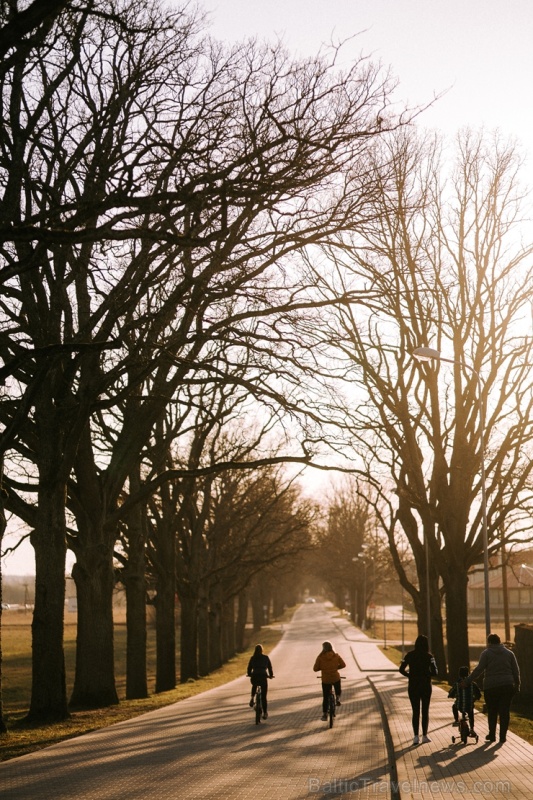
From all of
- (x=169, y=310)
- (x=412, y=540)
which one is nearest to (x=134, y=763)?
(x=169, y=310)

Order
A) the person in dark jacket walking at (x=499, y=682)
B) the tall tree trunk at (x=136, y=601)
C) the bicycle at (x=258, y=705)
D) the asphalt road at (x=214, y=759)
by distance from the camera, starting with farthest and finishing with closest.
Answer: the tall tree trunk at (x=136, y=601)
the bicycle at (x=258, y=705)
the person in dark jacket walking at (x=499, y=682)
the asphalt road at (x=214, y=759)

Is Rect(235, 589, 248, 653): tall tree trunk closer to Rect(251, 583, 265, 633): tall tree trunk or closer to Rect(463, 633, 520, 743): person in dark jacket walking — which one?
Rect(251, 583, 265, 633): tall tree trunk

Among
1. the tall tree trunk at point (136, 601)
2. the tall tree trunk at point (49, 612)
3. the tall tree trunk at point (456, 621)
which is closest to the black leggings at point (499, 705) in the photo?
the tall tree trunk at point (49, 612)

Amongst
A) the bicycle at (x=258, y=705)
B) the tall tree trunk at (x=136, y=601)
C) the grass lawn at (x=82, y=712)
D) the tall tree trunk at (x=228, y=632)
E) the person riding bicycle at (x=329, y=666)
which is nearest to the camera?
the grass lawn at (x=82, y=712)

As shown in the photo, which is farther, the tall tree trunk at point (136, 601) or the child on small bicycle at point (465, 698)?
the tall tree trunk at point (136, 601)

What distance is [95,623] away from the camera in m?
21.8

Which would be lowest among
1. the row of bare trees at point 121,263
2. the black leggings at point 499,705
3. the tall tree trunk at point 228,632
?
the tall tree trunk at point 228,632

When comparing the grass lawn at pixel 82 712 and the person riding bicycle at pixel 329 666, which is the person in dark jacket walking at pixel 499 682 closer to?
the grass lawn at pixel 82 712

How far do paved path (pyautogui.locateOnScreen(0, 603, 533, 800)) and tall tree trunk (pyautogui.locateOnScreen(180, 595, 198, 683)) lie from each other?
16086 mm

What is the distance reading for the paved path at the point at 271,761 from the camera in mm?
10766

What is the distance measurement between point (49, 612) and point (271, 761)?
6814 mm

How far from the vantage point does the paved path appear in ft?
35.3

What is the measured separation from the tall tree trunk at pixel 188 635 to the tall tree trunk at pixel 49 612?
19.1 meters

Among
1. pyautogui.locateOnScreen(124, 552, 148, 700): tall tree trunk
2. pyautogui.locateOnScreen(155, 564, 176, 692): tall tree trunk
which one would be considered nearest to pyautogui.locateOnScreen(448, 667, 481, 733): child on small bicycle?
pyautogui.locateOnScreen(124, 552, 148, 700): tall tree trunk
